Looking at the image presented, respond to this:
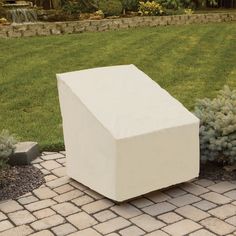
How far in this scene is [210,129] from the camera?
235 inches

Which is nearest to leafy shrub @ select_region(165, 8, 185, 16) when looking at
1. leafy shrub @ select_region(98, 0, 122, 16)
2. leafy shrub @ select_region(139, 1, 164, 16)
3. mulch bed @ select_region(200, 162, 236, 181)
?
leafy shrub @ select_region(139, 1, 164, 16)

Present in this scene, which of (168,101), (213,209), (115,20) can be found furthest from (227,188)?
(115,20)

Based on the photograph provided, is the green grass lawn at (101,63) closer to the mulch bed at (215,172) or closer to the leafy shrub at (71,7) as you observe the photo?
the mulch bed at (215,172)

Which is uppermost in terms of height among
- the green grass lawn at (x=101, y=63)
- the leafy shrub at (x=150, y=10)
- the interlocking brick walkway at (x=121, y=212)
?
the leafy shrub at (x=150, y=10)

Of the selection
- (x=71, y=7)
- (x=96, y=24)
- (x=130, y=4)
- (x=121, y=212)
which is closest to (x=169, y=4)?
(x=130, y=4)

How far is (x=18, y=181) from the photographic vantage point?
5.84 m

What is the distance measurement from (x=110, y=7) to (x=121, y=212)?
14.5 metres

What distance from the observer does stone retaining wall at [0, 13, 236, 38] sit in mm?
15867

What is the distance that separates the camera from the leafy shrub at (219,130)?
229 inches

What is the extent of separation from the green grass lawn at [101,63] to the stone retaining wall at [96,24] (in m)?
0.84

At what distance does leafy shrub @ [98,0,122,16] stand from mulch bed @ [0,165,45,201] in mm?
13348

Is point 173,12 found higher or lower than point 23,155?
lower

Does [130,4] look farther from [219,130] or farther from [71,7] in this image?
[219,130]

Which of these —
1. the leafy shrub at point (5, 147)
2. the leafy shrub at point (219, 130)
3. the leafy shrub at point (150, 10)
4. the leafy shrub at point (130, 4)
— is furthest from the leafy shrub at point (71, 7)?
the leafy shrub at point (5, 147)
